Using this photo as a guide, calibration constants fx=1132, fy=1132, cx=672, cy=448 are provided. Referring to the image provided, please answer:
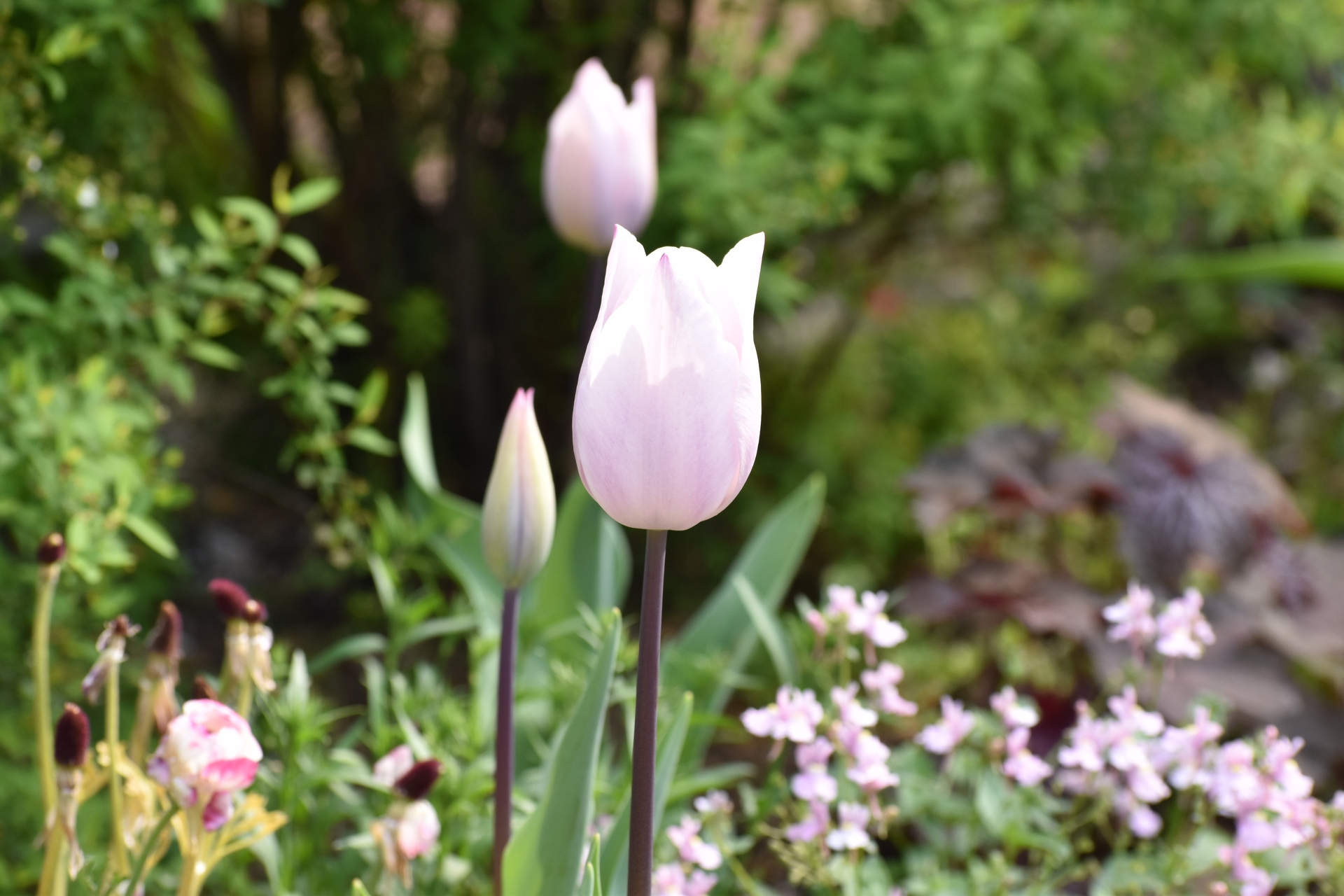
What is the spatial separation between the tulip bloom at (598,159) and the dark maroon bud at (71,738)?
0.92m

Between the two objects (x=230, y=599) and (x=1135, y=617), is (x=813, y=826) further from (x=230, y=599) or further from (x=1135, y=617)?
(x=230, y=599)

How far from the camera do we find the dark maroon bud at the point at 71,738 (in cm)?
83

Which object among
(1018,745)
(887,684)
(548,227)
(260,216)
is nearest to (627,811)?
(887,684)

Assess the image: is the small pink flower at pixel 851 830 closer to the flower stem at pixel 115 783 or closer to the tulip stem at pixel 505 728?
the tulip stem at pixel 505 728

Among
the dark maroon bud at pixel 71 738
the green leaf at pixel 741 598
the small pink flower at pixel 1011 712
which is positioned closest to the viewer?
the dark maroon bud at pixel 71 738

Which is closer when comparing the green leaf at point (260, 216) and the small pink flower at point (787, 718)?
the small pink flower at point (787, 718)

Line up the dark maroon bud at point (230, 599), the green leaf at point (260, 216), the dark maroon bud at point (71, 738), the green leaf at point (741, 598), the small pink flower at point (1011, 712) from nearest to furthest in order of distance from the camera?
the dark maroon bud at point (71, 738) < the dark maroon bud at point (230, 599) < the small pink flower at point (1011, 712) < the green leaf at point (260, 216) < the green leaf at point (741, 598)

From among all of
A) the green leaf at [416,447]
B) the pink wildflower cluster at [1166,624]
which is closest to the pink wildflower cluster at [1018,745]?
the pink wildflower cluster at [1166,624]

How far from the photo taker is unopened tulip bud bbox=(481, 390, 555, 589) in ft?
3.14

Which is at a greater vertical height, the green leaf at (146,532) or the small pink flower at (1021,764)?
the green leaf at (146,532)

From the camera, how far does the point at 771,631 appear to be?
4.72 ft

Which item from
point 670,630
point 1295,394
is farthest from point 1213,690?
point 1295,394

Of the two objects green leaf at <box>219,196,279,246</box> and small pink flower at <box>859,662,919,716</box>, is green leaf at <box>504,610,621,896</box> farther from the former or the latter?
green leaf at <box>219,196,279,246</box>

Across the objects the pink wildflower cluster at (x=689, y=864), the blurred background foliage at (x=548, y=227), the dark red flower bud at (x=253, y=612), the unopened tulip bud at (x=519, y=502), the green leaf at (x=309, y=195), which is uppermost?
the blurred background foliage at (x=548, y=227)
